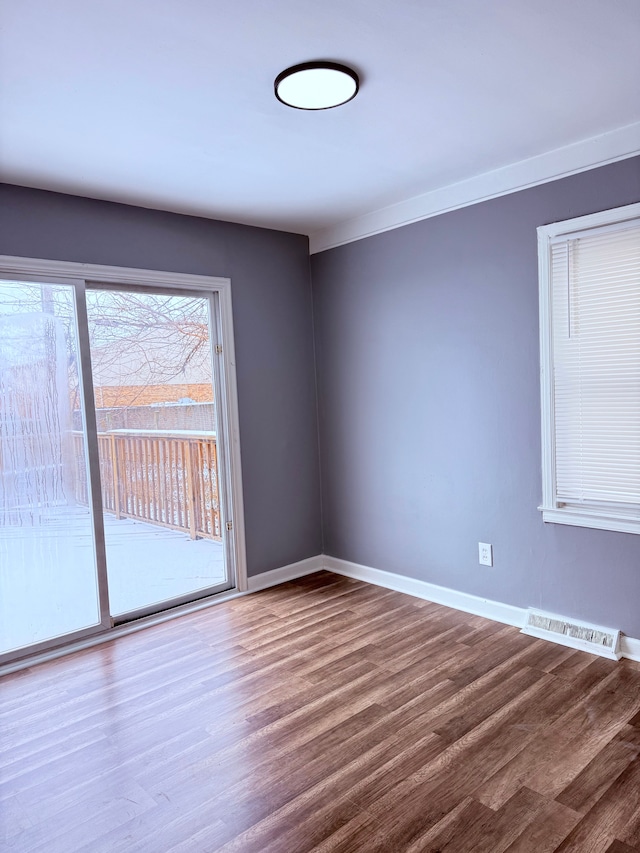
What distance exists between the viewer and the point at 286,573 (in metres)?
4.06

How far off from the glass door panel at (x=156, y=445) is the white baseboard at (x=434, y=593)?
0.88 meters

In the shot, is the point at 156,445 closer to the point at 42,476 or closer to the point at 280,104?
the point at 42,476

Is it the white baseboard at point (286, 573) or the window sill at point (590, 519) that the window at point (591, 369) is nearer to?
the window sill at point (590, 519)

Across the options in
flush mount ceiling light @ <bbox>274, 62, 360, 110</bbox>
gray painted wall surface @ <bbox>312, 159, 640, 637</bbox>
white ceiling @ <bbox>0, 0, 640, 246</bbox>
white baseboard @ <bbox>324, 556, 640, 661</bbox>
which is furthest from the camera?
gray painted wall surface @ <bbox>312, 159, 640, 637</bbox>

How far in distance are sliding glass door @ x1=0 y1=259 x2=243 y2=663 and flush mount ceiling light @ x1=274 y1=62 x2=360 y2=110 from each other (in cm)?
159

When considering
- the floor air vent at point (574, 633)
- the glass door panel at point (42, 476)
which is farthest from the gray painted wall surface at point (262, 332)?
the floor air vent at point (574, 633)

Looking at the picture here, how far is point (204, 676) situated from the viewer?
8.95 ft

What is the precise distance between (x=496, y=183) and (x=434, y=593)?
2.37 metres

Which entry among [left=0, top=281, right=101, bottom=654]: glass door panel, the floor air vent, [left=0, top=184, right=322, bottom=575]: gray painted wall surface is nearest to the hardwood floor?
the floor air vent

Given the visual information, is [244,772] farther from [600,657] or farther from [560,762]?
[600,657]

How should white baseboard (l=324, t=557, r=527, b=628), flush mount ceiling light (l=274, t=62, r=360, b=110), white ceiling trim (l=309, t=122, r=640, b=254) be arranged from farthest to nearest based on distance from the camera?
white baseboard (l=324, t=557, r=527, b=628)
white ceiling trim (l=309, t=122, r=640, b=254)
flush mount ceiling light (l=274, t=62, r=360, b=110)

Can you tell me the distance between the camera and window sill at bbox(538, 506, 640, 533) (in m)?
2.65

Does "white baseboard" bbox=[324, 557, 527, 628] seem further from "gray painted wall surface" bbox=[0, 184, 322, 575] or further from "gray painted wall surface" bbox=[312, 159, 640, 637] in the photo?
"gray painted wall surface" bbox=[0, 184, 322, 575]

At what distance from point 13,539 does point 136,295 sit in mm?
1505
